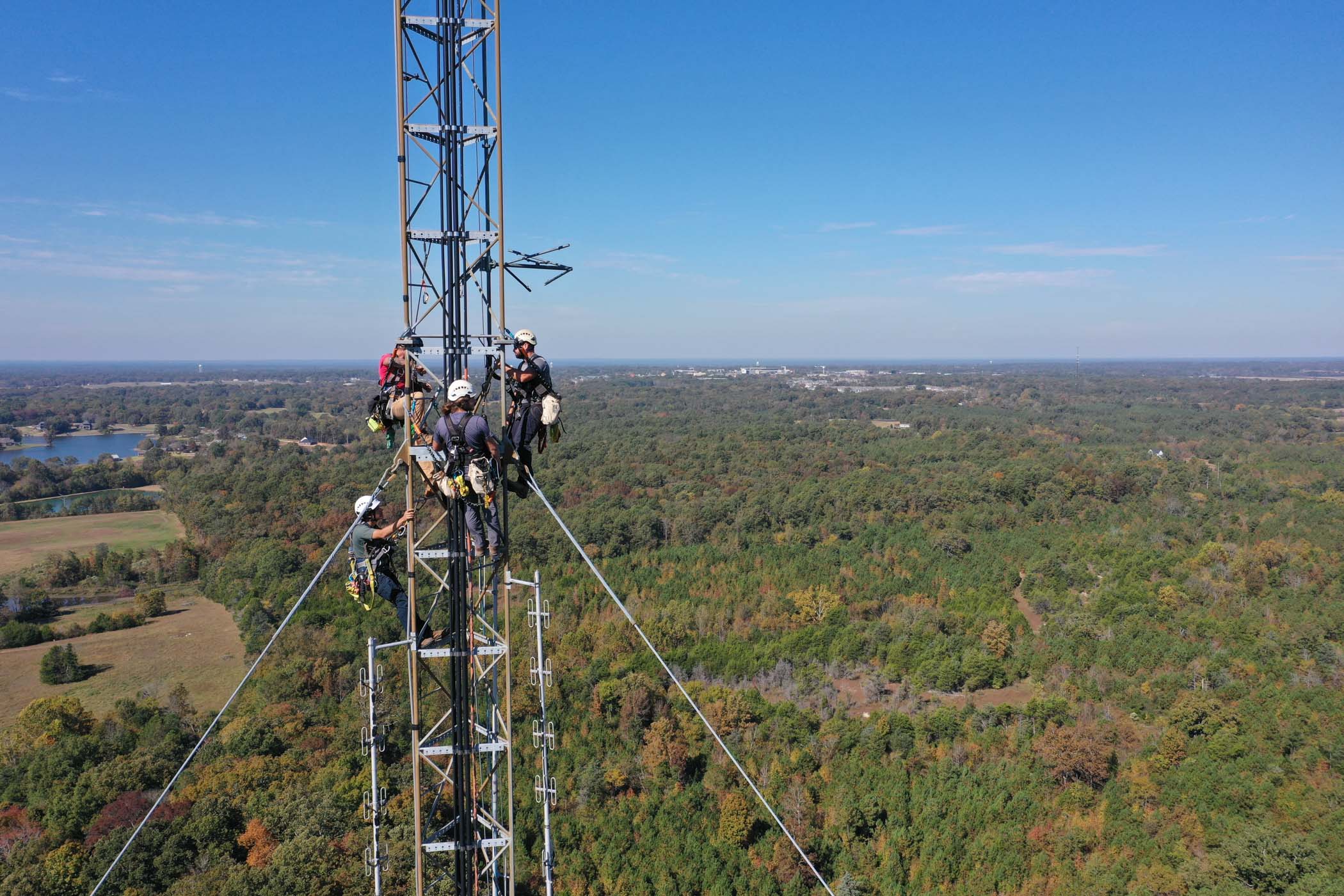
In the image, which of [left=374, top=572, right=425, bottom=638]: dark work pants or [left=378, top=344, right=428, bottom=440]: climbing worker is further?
[left=374, top=572, right=425, bottom=638]: dark work pants

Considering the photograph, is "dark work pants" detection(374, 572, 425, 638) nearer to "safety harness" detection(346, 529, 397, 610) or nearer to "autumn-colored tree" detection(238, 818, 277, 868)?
"safety harness" detection(346, 529, 397, 610)

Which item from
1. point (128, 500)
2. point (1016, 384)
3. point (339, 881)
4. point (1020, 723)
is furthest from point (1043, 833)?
point (1016, 384)

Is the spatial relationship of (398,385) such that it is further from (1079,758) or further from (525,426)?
(1079,758)

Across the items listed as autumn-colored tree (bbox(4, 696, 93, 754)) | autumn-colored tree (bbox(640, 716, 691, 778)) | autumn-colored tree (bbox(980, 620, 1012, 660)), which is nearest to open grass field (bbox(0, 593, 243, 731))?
autumn-colored tree (bbox(4, 696, 93, 754))

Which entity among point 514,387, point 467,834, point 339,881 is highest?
point 514,387

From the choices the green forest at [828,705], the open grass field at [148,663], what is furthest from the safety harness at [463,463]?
the open grass field at [148,663]

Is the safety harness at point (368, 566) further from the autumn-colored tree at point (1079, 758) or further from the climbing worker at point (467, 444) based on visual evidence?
the autumn-colored tree at point (1079, 758)

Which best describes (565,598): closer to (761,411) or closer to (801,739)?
(801,739)
